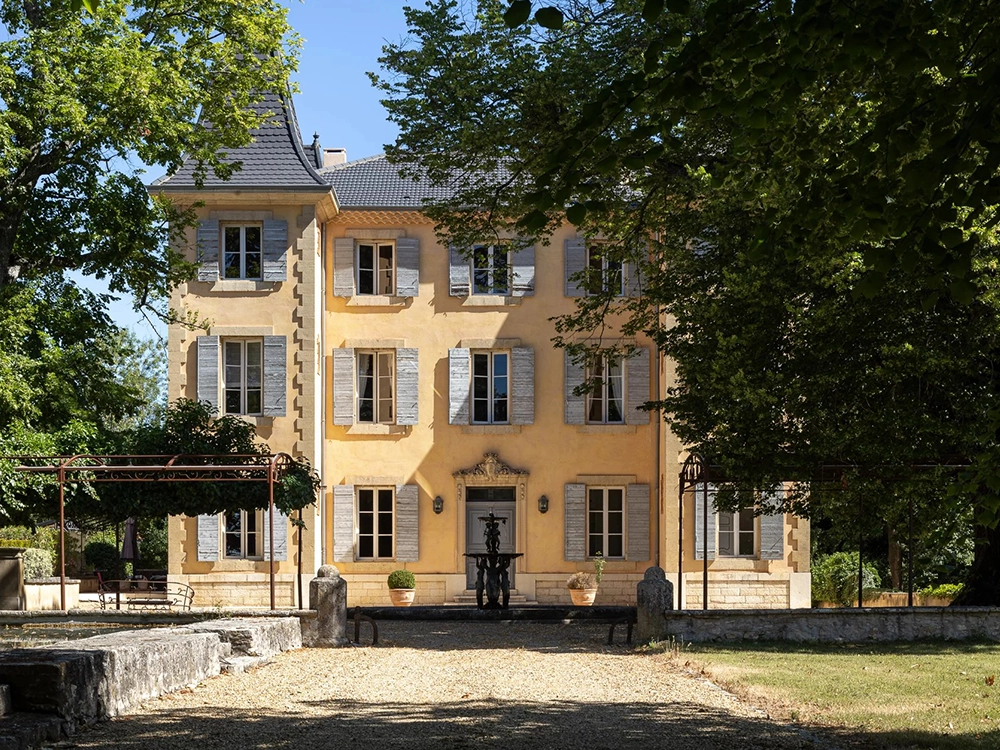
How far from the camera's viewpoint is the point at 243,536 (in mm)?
24047

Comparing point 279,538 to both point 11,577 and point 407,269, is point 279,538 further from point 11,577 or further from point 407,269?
point 407,269

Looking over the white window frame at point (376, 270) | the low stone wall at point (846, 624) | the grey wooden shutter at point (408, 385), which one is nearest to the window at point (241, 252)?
the white window frame at point (376, 270)

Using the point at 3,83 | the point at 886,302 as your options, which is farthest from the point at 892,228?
the point at 3,83

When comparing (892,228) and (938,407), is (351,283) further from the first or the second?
(892,228)

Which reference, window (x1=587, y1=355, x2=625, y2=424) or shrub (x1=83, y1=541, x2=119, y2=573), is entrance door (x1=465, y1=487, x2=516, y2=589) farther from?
shrub (x1=83, y1=541, x2=119, y2=573)

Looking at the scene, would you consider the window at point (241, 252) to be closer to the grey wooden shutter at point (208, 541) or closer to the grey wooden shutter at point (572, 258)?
the grey wooden shutter at point (208, 541)

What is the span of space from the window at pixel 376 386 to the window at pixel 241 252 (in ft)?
9.25

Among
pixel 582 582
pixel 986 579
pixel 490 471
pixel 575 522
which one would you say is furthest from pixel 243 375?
pixel 986 579

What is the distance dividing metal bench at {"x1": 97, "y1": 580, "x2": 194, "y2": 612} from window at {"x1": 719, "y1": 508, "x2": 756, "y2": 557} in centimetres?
1013

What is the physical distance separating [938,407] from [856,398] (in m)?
1.16

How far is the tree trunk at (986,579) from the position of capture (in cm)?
1656

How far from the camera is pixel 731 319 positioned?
15703 millimetres

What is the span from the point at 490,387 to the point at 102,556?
10.9m

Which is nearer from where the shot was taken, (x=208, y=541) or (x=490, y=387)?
(x=208, y=541)
